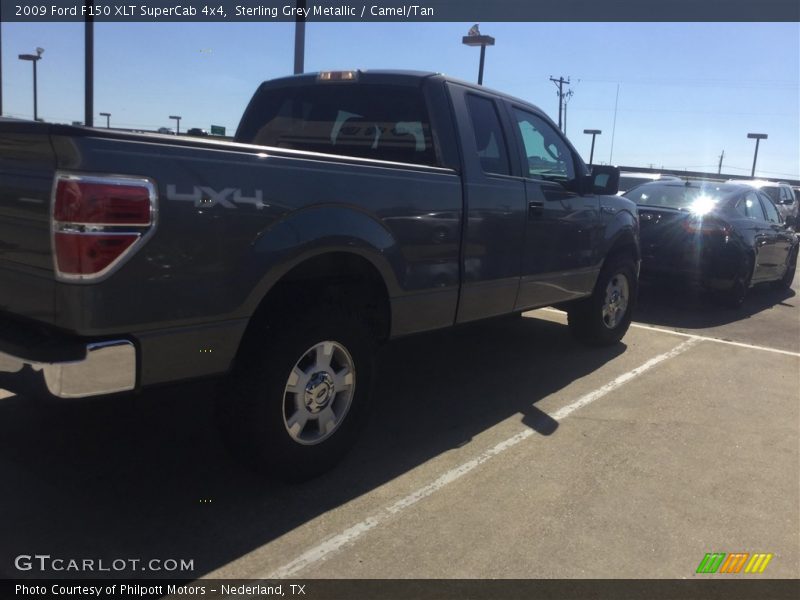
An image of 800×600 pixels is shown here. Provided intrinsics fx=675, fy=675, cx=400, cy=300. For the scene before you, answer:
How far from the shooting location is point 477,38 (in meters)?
24.1

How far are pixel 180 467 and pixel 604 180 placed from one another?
3.94m

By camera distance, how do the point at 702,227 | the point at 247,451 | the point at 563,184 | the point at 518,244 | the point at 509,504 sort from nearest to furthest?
the point at 247,451, the point at 509,504, the point at 518,244, the point at 563,184, the point at 702,227

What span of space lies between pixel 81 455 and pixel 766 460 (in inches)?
155

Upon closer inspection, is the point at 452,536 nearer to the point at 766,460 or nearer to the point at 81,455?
the point at 81,455

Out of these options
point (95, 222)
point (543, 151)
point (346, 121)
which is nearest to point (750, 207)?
point (543, 151)

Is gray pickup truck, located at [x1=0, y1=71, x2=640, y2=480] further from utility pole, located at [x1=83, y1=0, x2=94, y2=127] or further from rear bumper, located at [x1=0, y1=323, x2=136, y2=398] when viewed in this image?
utility pole, located at [x1=83, y1=0, x2=94, y2=127]

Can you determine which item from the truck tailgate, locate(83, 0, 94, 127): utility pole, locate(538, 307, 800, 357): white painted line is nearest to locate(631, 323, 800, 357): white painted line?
locate(538, 307, 800, 357): white painted line

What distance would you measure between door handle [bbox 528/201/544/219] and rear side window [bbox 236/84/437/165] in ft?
3.09

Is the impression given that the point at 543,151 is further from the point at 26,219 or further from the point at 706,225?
the point at 706,225

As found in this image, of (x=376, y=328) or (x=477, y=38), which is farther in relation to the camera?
(x=477, y=38)

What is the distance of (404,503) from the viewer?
329cm

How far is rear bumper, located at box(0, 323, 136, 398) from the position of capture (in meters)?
2.38

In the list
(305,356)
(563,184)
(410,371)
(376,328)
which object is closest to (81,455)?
(305,356)

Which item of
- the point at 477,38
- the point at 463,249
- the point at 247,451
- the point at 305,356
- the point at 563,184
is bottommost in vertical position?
the point at 247,451
